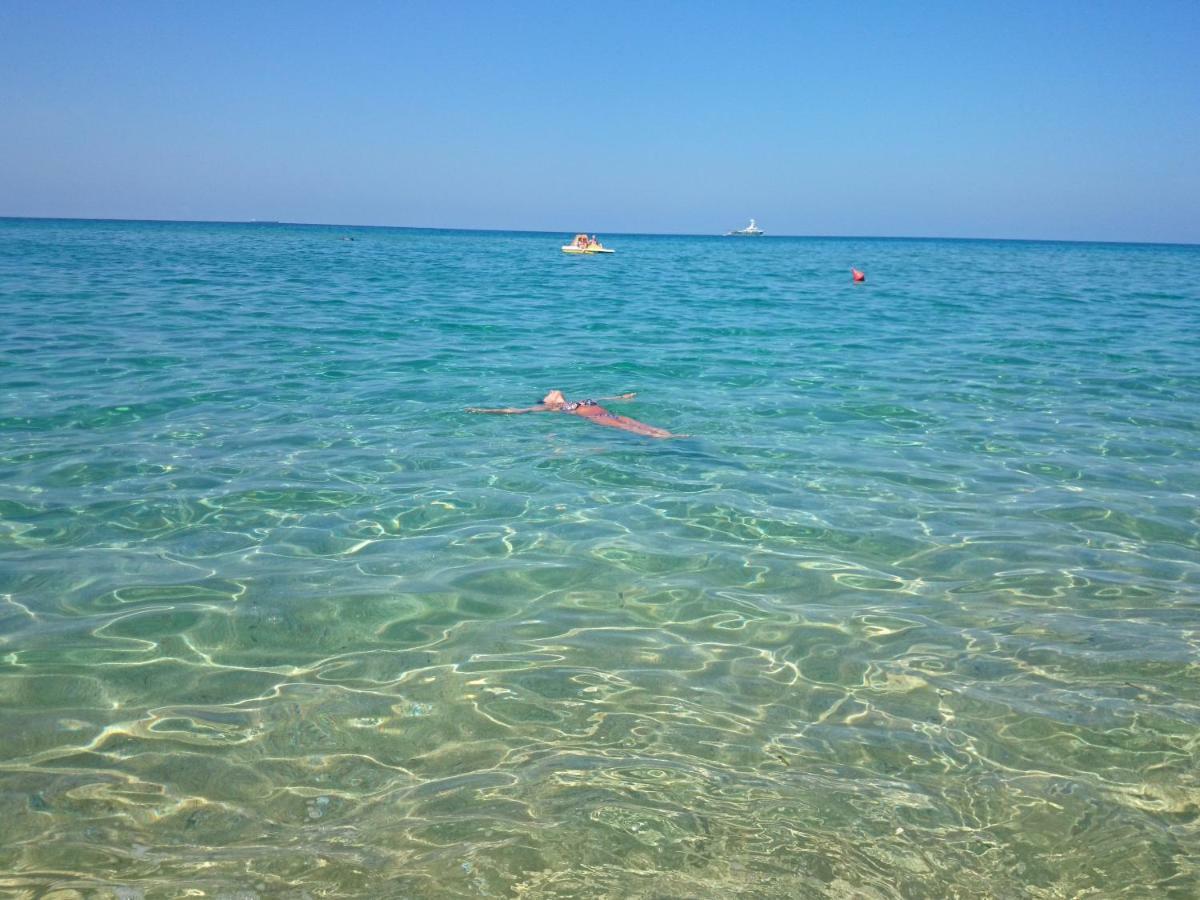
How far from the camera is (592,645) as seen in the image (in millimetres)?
4062

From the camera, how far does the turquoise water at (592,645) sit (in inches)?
106

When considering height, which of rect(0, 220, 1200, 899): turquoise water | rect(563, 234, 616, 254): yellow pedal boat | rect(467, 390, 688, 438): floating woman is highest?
rect(563, 234, 616, 254): yellow pedal boat

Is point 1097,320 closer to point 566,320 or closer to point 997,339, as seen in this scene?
point 997,339

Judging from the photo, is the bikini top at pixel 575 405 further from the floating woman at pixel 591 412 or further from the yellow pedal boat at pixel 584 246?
the yellow pedal boat at pixel 584 246

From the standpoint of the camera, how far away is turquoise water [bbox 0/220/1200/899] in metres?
2.69

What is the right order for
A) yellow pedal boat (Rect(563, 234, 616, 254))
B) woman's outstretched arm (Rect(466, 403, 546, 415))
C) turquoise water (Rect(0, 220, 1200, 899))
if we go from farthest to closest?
yellow pedal boat (Rect(563, 234, 616, 254)) < woman's outstretched arm (Rect(466, 403, 546, 415)) < turquoise water (Rect(0, 220, 1200, 899))

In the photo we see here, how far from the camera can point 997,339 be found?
1547cm

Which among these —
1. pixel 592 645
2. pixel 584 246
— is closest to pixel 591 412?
pixel 592 645

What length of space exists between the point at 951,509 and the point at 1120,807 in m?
3.31

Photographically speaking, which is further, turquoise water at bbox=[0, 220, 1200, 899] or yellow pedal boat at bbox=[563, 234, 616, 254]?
yellow pedal boat at bbox=[563, 234, 616, 254]

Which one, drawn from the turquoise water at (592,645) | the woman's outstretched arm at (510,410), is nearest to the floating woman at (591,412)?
the woman's outstretched arm at (510,410)

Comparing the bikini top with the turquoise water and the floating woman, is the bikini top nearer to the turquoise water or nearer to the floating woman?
the floating woman

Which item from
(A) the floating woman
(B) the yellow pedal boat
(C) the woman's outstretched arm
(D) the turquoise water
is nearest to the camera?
(D) the turquoise water

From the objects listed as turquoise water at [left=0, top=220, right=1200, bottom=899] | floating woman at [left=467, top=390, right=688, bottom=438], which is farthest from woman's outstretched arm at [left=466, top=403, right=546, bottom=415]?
turquoise water at [left=0, top=220, right=1200, bottom=899]
